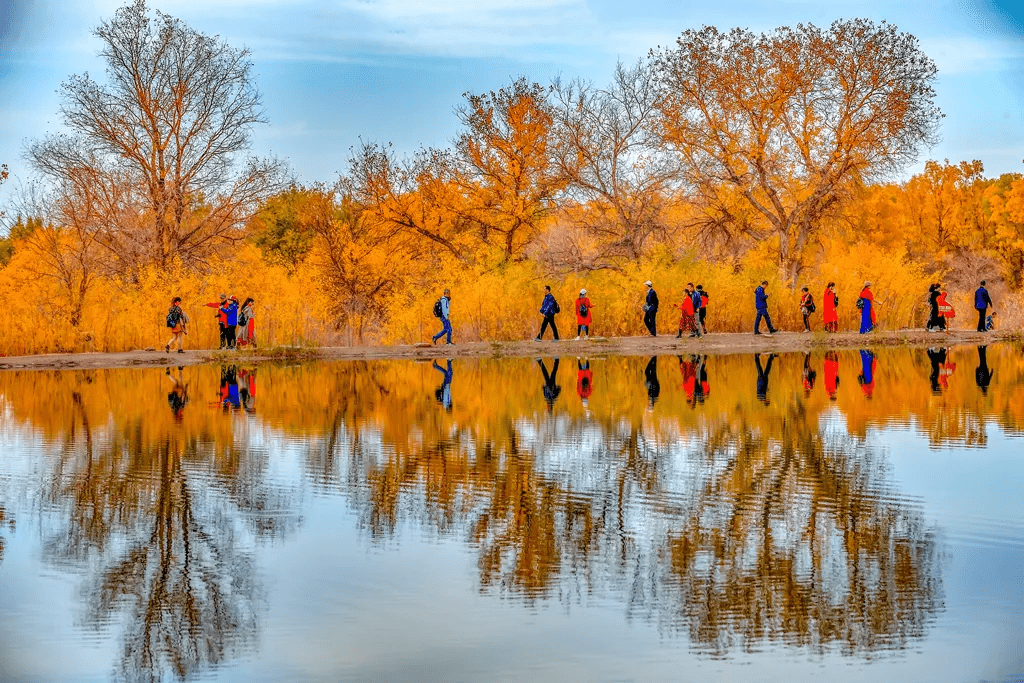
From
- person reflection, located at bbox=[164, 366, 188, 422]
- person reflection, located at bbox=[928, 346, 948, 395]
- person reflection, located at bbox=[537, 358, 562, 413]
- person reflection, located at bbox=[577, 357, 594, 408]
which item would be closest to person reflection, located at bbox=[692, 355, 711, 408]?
person reflection, located at bbox=[577, 357, 594, 408]

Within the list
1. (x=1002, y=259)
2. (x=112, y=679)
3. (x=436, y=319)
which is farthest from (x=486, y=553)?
(x=1002, y=259)

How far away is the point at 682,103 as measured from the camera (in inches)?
1935

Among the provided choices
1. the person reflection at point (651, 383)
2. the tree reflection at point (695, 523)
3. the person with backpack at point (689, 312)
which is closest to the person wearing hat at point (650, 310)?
the person with backpack at point (689, 312)

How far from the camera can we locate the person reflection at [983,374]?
2592cm

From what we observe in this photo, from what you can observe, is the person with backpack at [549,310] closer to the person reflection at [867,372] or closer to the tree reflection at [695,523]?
the person reflection at [867,372]

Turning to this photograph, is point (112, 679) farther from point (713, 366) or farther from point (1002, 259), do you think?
point (1002, 259)

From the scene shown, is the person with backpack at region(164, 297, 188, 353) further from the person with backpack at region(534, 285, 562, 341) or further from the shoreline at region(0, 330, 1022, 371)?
the person with backpack at region(534, 285, 562, 341)

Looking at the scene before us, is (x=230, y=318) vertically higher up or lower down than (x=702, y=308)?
lower down

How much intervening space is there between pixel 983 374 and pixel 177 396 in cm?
1576

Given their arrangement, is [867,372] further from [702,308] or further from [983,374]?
[702,308]

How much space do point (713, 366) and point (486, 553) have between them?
2257 cm

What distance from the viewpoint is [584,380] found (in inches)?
1148

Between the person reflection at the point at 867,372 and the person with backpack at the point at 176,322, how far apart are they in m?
17.4

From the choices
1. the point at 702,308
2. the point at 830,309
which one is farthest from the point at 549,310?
the point at 830,309
